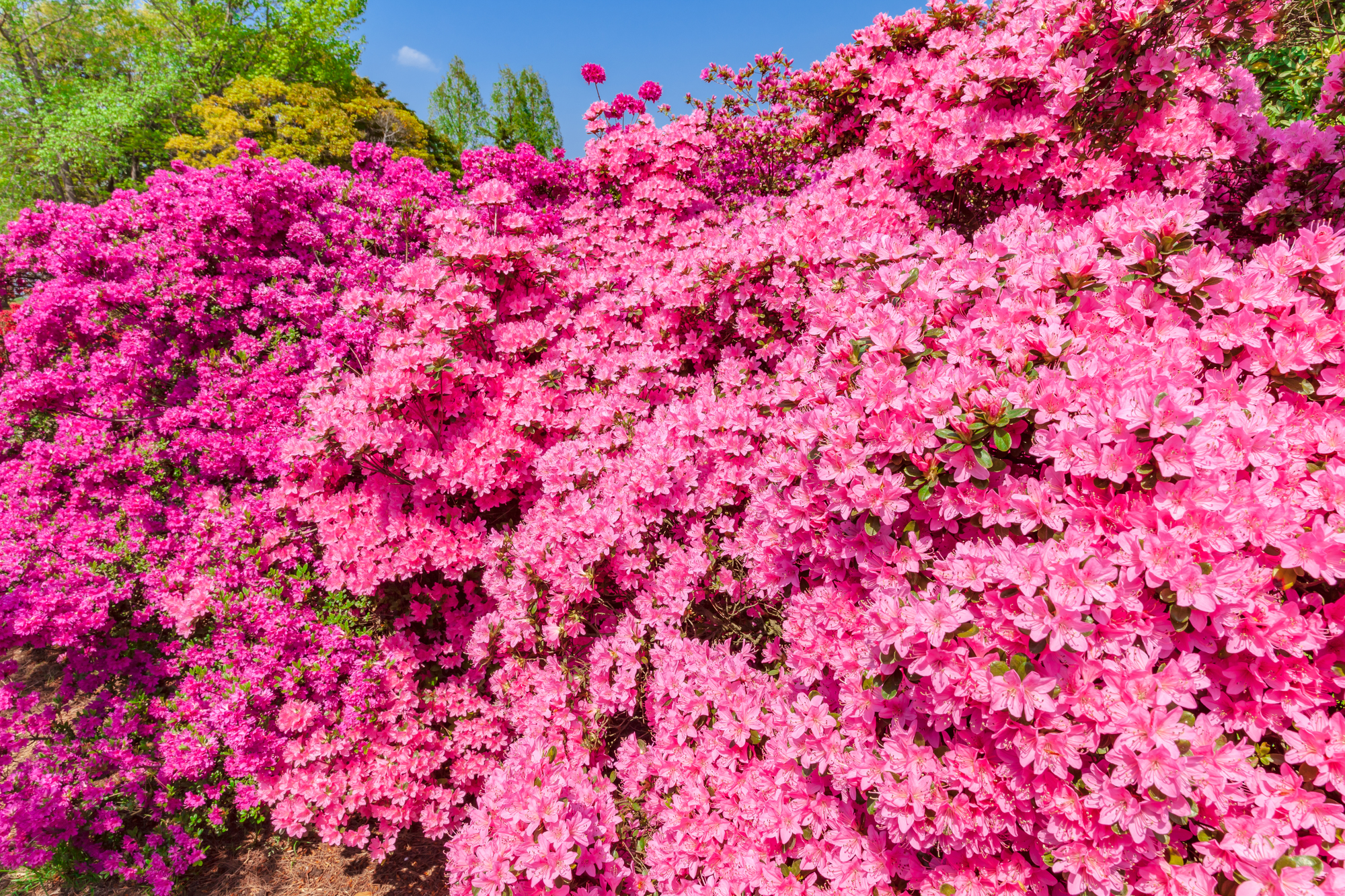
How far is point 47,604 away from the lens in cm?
563

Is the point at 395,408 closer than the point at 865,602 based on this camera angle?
No

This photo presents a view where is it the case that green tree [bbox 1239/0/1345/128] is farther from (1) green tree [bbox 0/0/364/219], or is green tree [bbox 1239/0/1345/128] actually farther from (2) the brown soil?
(1) green tree [bbox 0/0/364/219]

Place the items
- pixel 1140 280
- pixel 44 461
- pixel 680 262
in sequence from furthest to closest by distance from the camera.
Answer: pixel 44 461, pixel 680 262, pixel 1140 280

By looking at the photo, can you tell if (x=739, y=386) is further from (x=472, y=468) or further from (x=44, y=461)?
(x=44, y=461)

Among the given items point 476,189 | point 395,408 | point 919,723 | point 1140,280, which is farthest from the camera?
point 476,189

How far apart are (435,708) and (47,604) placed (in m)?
4.41

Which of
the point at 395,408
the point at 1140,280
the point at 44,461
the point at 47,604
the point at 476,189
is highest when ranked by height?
the point at 476,189

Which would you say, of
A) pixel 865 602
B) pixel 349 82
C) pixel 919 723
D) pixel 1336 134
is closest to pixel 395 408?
pixel 865 602

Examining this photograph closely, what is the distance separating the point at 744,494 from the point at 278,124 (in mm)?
27492

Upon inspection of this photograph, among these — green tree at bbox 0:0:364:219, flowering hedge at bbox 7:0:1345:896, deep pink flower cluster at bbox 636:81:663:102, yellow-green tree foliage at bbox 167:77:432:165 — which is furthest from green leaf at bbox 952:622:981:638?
green tree at bbox 0:0:364:219

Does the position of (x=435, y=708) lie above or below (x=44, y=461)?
below

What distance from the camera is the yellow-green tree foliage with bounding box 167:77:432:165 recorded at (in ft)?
66.6

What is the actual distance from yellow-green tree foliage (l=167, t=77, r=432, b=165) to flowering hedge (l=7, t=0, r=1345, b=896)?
54.5 ft

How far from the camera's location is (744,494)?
408 centimetres
